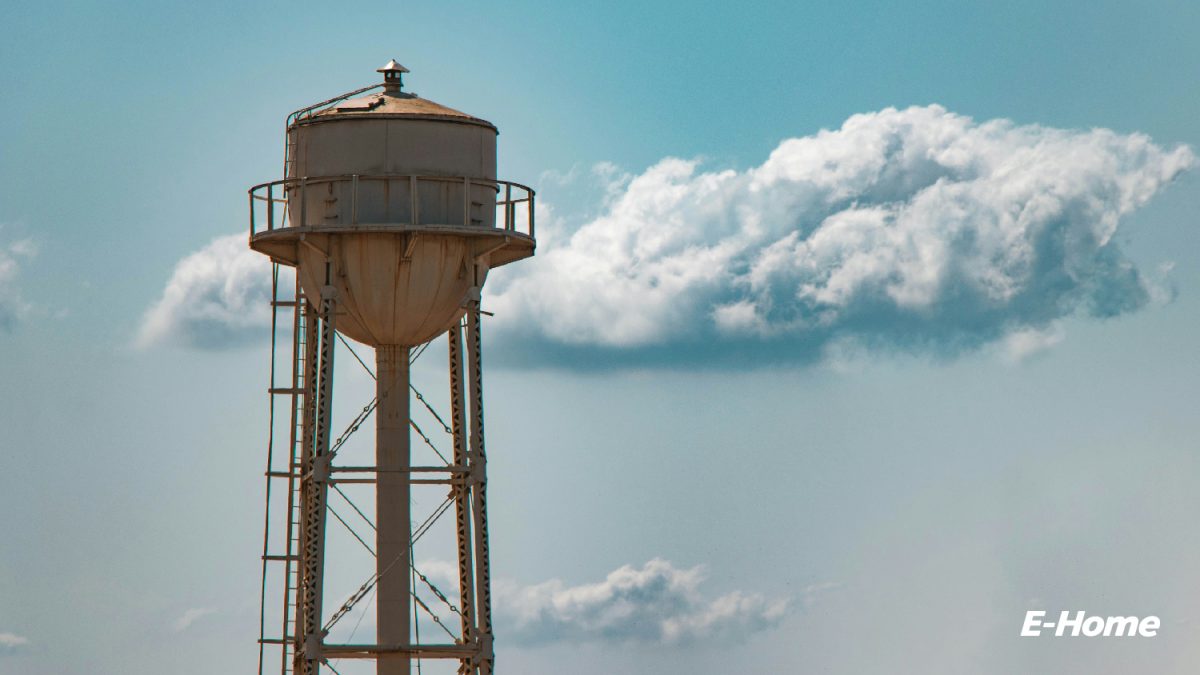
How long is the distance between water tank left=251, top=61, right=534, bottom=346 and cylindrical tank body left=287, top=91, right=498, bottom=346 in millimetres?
20

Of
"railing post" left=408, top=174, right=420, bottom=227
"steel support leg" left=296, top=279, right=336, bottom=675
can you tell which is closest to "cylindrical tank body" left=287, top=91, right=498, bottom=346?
"railing post" left=408, top=174, right=420, bottom=227

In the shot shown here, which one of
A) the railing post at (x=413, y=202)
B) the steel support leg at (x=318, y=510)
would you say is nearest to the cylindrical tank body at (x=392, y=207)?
the railing post at (x=413, y=202)

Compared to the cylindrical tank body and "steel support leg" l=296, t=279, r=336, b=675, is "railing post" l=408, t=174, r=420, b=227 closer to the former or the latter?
the cylindrical tank body

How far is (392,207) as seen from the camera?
228ft

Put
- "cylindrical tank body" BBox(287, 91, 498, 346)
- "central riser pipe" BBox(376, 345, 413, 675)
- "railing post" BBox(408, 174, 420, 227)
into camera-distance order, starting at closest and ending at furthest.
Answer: "railing post" BBox(408, 174, 420, 227) → "cylindrical tank body" BBox(287, 91, 498, 346) → "central riser pipe" BBox(376, 345, 413, 675)

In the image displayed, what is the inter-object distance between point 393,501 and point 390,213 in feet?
20.0

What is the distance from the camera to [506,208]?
233ft

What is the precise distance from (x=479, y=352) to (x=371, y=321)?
228 centimetres

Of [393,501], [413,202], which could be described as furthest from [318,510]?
[413,202]

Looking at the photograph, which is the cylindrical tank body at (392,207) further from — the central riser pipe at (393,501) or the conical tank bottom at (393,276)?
the central riser pipe at (393,501)

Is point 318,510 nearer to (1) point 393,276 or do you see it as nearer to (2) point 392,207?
(1) point 393,276

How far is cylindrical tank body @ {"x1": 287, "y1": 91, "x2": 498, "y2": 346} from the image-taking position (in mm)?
69562

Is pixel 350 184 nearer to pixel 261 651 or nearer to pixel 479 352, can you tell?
pixel 479 352

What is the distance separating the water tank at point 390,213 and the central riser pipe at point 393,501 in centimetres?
94
